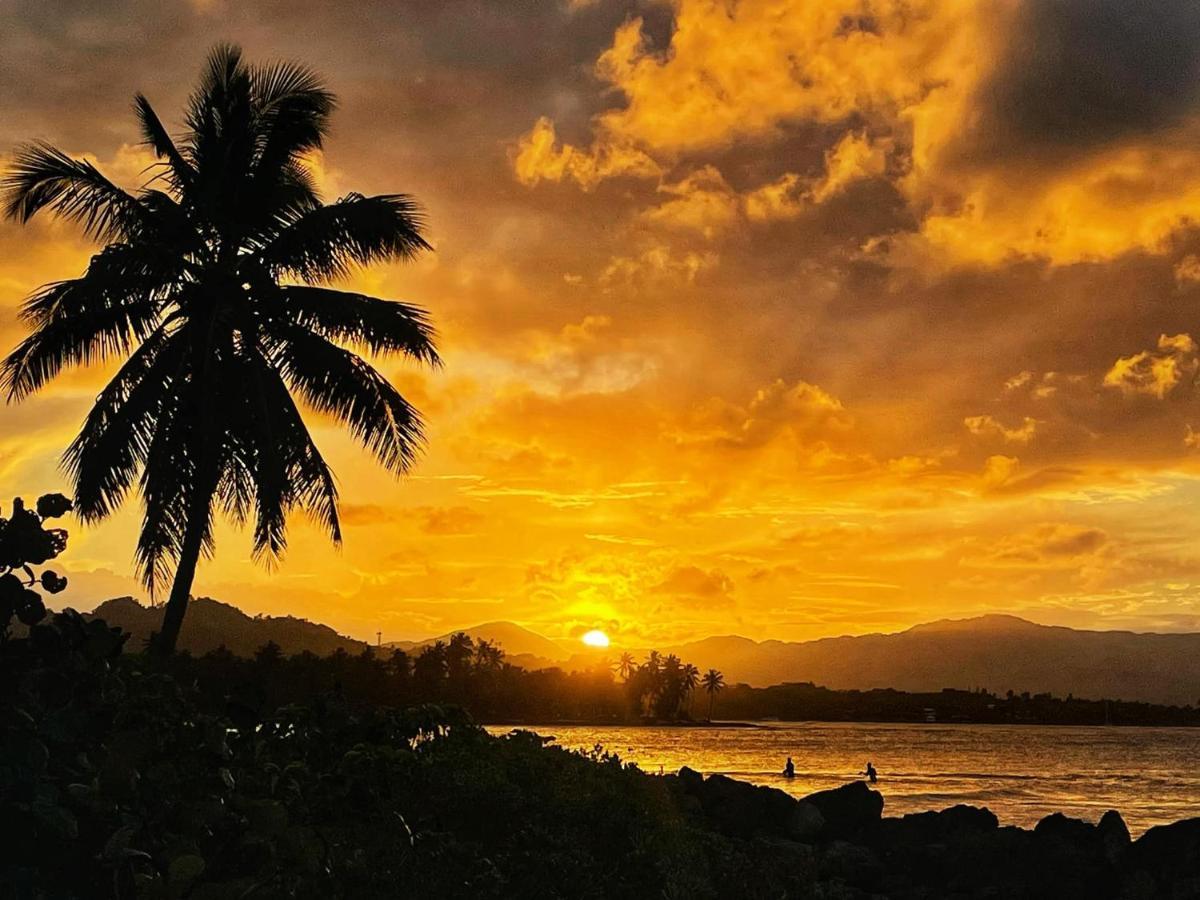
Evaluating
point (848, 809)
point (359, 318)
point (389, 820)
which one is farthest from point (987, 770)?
point (389, 820)

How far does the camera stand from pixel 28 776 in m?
3.87

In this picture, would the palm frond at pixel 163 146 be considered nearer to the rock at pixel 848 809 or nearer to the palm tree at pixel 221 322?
the palm tree at pixel 221 322

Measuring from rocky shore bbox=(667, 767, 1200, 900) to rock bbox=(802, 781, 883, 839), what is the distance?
39 millimetres

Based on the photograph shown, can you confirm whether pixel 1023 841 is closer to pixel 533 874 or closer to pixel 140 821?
pixel 533 874

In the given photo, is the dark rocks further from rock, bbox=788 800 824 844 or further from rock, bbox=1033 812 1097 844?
rock, bbox=1033 812 1097 844

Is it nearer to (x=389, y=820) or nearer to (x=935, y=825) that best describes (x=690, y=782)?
(x=935, y=825)

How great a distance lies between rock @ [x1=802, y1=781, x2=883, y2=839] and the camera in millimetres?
29359

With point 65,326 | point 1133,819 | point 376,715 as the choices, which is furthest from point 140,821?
point 1133,819

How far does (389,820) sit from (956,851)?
2156 cm

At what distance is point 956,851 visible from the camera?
81.6 ft

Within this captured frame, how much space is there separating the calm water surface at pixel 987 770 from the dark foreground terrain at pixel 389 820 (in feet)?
80.9

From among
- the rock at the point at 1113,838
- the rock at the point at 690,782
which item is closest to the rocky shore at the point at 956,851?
the rock at the point at 1113,838

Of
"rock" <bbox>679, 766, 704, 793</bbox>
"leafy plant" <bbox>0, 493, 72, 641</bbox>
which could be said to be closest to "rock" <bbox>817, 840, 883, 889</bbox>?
"rock" <bbox>679, 766, 704, 793</bbox>

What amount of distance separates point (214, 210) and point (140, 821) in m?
19.6
